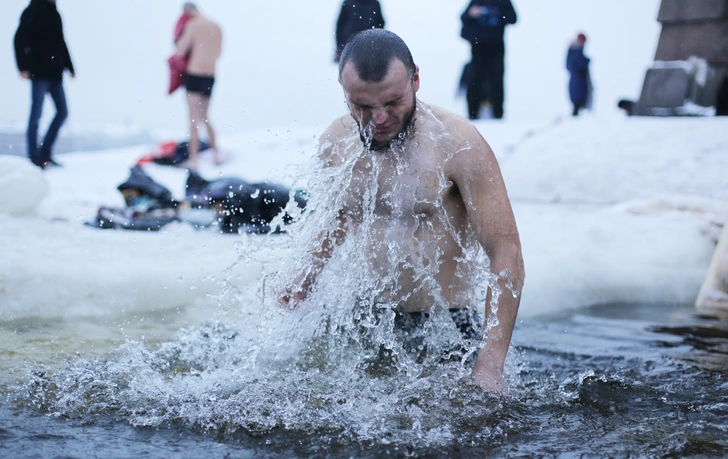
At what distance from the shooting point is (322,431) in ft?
6.49

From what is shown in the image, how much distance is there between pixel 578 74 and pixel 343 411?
909 cm

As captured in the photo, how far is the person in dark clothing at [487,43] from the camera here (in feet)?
26.3

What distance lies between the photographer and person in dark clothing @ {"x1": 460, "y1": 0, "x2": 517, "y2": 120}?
8.03 m

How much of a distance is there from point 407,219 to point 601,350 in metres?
1.31

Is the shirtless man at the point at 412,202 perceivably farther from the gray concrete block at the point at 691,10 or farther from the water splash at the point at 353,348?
the gray concrete block at the point at 691,10

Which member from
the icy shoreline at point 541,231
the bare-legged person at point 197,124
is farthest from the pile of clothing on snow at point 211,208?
the bare-legged person at point 197,124

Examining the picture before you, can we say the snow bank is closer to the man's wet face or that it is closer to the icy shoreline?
the icy shoreline

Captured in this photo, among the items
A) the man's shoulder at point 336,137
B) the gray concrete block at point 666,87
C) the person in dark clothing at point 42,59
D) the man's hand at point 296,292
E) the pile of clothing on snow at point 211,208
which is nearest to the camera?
the man's shoulder at point 336,137

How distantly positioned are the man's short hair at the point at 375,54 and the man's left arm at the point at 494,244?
33 centimetres

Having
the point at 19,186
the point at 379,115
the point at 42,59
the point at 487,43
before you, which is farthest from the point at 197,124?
the point at 379,115

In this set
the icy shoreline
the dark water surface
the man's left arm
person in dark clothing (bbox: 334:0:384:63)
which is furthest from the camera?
person in dark clothing (bbox: 334:0:384:63)

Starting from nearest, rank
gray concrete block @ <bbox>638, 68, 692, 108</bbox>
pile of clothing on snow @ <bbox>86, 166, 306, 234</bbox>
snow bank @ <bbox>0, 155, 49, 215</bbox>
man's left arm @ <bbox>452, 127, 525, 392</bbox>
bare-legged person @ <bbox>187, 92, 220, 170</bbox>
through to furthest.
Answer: man's left arm @ <bbox>452, 127, 525, 392</bbox> < snow bank @ <bbox>0, 155, 49, 215</bbox> < pile of clothing on snow @ <bbox>86, 166, 306, 234</bbox> < bare-legged person @ <bbox>187, 92, 220, 170</bbox> < gray concrete block @ <bbox>638, 68, 692, 108</bbox>

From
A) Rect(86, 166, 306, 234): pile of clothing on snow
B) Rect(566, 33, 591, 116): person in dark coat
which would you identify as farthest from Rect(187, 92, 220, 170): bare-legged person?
Rect(566, 33, 591, 116): person in dark coat

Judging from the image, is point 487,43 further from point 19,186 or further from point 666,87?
point 19,186
